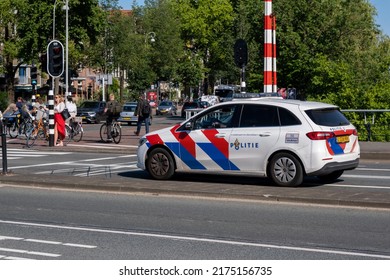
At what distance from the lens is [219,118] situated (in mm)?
14344

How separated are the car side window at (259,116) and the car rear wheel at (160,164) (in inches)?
66.6

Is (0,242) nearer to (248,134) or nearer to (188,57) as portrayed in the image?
(248,134)

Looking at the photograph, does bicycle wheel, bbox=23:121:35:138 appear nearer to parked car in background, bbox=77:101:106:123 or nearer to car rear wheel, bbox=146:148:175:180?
car rear wheel, bbox=146:148:175:180

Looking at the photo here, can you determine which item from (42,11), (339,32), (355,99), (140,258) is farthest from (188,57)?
(140,258)

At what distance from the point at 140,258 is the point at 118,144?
1883 cm

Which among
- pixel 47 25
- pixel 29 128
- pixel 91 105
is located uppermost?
pixel 47 25

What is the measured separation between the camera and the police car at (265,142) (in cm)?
1335

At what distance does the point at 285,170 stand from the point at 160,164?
8.69ft

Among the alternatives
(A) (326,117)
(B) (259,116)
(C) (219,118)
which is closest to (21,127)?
(C) (219,118)

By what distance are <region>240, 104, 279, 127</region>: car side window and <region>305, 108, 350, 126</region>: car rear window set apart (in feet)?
2.04

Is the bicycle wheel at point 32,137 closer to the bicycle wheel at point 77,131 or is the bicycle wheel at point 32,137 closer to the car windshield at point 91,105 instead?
the bicycle wheel at point 77,131

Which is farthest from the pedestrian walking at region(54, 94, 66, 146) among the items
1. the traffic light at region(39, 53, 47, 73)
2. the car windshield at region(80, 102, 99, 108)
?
the car windshield at region(80, 102, 99, 108)

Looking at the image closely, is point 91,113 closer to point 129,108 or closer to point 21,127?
point 129,108

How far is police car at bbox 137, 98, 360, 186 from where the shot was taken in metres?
13.4
